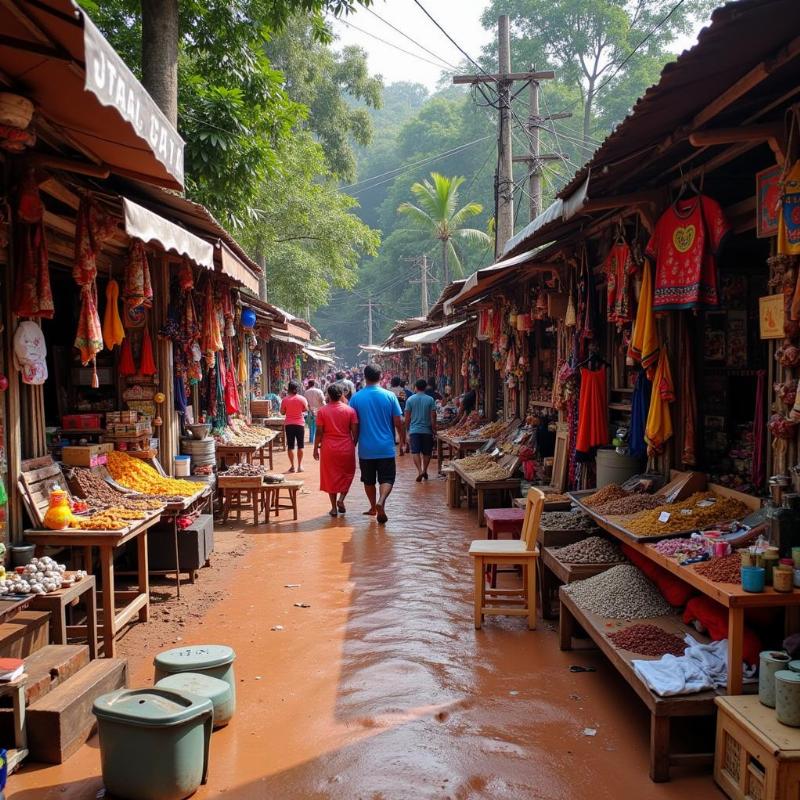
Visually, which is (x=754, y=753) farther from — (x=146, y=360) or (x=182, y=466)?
(x=182, y=466)

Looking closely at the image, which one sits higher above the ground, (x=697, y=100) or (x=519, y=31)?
(x=519, y=31)

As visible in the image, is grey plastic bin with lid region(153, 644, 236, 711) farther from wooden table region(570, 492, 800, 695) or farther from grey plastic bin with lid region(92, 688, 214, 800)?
wooden table region(570, 492, 800, 695)

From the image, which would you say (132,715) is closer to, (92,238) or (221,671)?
(221,671)

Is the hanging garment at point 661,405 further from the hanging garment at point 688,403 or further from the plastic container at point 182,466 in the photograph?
the plastic container at point 182,466

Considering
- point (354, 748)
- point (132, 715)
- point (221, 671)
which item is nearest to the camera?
point (132, 715)

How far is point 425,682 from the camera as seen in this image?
4902mm

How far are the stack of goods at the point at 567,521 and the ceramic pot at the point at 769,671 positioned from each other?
305cm

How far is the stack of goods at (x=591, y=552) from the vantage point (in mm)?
5840

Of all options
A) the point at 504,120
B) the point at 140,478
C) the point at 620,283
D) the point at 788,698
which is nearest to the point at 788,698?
the point at 788,698

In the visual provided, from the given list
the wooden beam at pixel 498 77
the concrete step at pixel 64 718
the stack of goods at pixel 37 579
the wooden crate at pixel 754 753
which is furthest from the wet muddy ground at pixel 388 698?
the wooden beam at pixel 498 77

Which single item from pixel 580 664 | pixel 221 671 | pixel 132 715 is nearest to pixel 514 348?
pixel 580 664

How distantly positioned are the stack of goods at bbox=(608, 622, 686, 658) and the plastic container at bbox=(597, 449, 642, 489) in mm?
2532

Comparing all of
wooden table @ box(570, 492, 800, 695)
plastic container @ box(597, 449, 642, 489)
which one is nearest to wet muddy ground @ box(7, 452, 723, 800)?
wooden table @ box(570, 492, 800, 695)

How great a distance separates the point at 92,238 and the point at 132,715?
13.1ft
